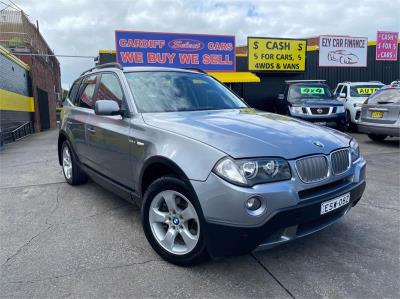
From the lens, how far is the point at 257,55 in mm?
18000

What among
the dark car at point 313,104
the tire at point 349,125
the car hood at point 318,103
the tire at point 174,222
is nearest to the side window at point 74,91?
the tire at point 174,222

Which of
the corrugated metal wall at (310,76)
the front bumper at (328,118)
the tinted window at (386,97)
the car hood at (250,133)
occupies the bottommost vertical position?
the front bumper at (328,118)

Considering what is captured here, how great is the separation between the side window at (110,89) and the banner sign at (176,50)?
1235cm

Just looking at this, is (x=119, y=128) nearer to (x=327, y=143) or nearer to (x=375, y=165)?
(x=327, y=143)

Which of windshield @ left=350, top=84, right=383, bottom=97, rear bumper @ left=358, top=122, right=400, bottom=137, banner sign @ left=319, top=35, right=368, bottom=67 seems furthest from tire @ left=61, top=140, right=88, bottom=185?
banner sign @ left=319, top=35, right=368, bottom=67

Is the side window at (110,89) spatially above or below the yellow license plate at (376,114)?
above

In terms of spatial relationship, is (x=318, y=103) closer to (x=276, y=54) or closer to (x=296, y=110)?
(x=296, y=110)

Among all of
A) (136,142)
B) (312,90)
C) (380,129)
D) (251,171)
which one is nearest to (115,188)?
(136,142)

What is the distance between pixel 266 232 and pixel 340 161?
1006 millimetres

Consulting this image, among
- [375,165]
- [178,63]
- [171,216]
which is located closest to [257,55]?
[178,63]

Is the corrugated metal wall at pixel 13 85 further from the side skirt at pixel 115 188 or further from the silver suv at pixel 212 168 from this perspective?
the silver suv at pixel 212 168

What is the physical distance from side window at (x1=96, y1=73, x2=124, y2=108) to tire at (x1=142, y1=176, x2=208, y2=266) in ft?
4.14

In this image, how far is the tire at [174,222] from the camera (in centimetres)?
280

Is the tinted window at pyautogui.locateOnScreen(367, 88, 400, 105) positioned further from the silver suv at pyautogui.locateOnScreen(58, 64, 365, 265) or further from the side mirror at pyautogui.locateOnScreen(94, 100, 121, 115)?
the side mirror at pyautogui.locateOnScreen(94, 100, 121, 115)
